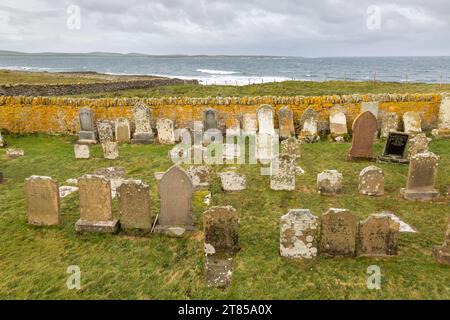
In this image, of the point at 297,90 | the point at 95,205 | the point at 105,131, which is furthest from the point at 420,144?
the point at 297,90

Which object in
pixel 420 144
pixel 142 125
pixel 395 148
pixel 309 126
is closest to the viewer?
pixel 420 144

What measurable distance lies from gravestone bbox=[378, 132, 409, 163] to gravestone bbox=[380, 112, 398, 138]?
268 centimetres

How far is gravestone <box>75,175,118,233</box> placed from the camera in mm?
7020

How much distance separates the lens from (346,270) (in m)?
5.82

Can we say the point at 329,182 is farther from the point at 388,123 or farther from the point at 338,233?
the point at 388,123

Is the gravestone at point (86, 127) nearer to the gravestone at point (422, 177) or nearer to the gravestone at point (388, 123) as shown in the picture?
the gravestone at point (388, 123)

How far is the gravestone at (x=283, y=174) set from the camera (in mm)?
9172

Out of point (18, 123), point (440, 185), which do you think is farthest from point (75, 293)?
point (18, 123)

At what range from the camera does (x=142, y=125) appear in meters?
14.5

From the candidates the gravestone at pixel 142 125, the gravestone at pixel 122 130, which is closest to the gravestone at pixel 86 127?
the gravestone at pixel 122 130

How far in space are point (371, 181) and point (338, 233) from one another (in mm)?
3210

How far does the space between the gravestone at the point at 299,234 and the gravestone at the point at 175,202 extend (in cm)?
191
